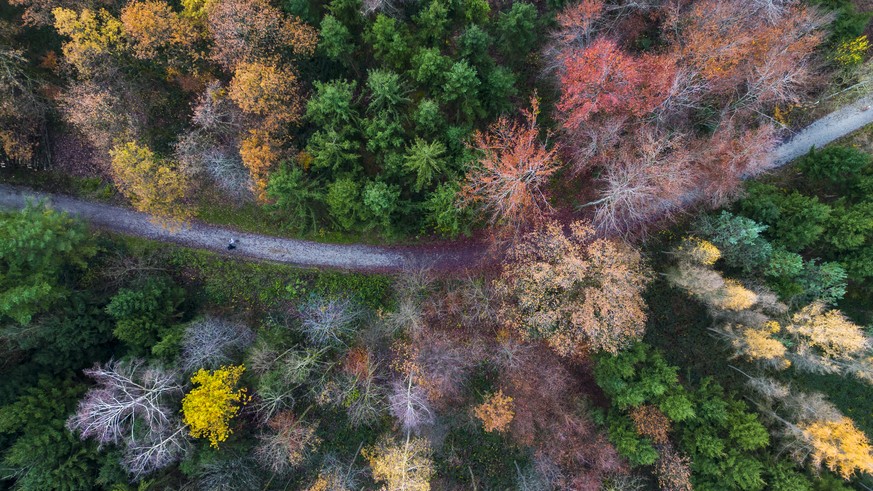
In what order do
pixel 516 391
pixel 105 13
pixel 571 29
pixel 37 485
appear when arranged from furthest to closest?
pixel 516 391 → pixel 571 29 → pixel 105 13 → pixel 37 485

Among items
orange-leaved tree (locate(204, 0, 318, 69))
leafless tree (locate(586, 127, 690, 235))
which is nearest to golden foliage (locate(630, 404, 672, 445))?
leafless tree (locate(586, 127, 690, 235))

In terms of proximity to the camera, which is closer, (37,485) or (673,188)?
(37,485)

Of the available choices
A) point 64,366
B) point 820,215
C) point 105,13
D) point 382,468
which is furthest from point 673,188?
point 64,366

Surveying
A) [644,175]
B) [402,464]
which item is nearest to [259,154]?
[402,464]

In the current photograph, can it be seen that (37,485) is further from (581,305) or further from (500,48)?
(500,48)

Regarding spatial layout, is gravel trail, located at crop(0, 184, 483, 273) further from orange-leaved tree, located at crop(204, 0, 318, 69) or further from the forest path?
orange-leaved tree, located at crop(204, 0, 318, 69)

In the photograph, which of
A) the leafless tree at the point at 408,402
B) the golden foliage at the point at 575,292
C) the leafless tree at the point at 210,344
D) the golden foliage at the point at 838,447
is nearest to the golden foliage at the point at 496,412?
the leafless tree at the point at 408,402
